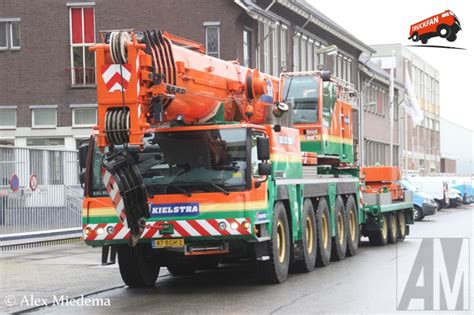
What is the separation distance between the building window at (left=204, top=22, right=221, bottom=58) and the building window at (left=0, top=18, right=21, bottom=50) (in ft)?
24.4

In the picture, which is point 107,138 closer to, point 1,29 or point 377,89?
point 1,29

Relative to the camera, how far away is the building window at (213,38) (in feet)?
115

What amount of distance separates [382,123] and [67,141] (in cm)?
3429

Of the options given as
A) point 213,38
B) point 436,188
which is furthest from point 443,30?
point 436,188

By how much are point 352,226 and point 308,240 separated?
11.8ft

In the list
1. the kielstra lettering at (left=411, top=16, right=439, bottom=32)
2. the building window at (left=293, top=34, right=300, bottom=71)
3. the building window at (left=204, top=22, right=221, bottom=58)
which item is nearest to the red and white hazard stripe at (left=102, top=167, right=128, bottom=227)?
the kielstra lettering at (left=411, top=16, right=439, bottom=32)

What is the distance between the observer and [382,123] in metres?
65.6

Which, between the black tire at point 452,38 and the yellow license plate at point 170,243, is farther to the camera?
the black tire at point 452,38

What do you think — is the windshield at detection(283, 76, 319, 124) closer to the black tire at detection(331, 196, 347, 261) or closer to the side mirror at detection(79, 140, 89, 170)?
the black tire at detection(331, 196, 347, 261)

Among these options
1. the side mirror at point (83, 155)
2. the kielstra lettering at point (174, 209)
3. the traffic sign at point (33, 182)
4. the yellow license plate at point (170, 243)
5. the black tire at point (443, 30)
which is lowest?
the yellow license plate at point (170, 243)

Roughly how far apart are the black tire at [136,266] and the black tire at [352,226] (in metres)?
5.89

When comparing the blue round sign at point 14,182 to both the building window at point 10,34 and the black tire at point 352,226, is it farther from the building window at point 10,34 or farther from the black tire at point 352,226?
the building window at point 10,34

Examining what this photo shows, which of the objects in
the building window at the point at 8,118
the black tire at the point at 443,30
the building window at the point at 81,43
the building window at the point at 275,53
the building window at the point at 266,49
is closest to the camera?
the black tire at the point at 443,30

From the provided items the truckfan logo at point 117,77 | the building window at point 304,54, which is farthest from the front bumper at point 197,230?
the building window at point 304,54
